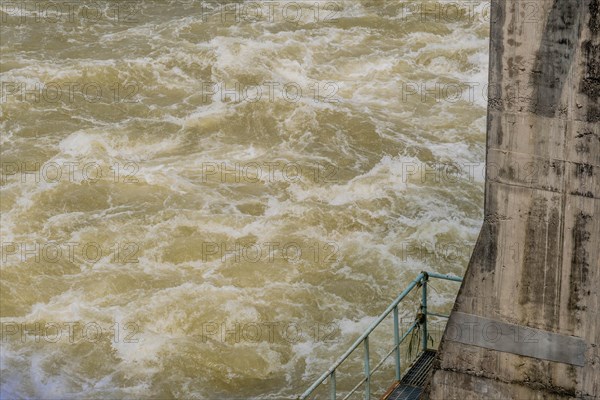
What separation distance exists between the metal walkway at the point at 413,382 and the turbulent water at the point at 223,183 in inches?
128

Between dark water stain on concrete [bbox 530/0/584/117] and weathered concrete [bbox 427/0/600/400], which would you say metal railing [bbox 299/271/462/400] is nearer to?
weathered concrete [bbox 427/0/600/400]

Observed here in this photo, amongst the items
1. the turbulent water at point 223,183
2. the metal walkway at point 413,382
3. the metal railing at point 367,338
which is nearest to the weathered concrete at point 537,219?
the metal railing at point 367,338

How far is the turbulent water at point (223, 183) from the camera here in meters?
11.8

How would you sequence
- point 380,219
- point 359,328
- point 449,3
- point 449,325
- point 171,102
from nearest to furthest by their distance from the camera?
point 449,325 → point 359,328 → point 380,219 → point 171,102 → point 449,3

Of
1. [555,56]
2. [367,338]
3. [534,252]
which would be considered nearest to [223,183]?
[367,338]

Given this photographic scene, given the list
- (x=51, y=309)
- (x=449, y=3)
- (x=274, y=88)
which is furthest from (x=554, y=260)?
(x=449, y=3)

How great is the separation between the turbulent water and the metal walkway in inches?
128

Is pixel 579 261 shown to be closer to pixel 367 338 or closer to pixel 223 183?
pixel 367 338

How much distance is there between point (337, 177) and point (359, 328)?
3542mm

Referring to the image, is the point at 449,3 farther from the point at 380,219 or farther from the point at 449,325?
the point at 449,325

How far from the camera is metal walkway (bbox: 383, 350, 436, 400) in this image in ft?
25.3

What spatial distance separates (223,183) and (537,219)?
9.29 metres

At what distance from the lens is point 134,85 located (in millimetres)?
17922

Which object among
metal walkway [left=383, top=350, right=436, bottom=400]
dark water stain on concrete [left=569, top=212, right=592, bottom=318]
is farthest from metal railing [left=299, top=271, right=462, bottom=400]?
dark water stain on concrete [left=569, top=212, right=592, bottom=318]
